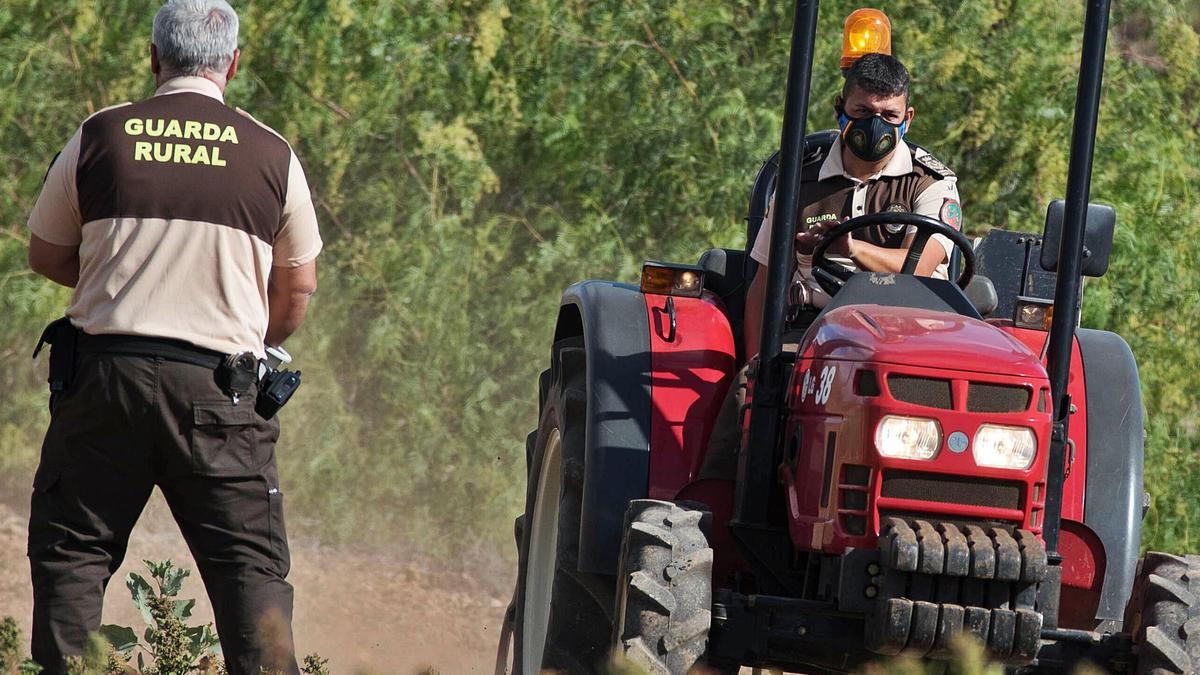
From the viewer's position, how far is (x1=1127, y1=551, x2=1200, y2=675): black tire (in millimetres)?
4078

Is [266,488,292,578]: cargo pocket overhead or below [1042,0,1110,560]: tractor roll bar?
below

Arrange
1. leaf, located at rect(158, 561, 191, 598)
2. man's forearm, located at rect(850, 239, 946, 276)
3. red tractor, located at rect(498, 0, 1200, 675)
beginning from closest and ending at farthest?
1. red tractor, located at rect(498, 0, 1200, 675)
2. leaf, located at rect(158, 561, 191, 598)
3. man's forearm, located at rect(850, 239, 946, 276)

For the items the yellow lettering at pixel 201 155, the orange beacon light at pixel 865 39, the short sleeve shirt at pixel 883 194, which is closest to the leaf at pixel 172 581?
the yellow lettering at pixel 201 155

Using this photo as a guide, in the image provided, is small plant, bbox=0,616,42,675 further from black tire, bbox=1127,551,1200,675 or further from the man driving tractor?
black tire, bbox=1127,551,1200,675

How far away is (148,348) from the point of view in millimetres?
4238

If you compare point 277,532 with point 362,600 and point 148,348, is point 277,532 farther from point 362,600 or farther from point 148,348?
point 362,600

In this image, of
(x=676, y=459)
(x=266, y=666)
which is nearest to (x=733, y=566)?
(x=676, y=459)

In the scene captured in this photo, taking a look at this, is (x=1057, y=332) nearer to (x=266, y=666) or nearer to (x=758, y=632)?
(x=758, y=632)

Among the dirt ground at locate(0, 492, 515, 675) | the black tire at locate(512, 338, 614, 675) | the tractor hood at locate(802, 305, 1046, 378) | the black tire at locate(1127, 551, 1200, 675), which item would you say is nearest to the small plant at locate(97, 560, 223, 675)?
the black tire at locate(512, 338, 614, 675)

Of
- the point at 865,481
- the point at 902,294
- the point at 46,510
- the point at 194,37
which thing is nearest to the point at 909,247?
the point at 902,294

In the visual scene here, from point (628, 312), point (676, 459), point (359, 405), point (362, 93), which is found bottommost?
point (359, 405)

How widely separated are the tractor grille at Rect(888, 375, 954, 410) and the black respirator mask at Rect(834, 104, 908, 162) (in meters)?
1.43

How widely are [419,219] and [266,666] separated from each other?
212 inches

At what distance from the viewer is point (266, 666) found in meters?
4.36
